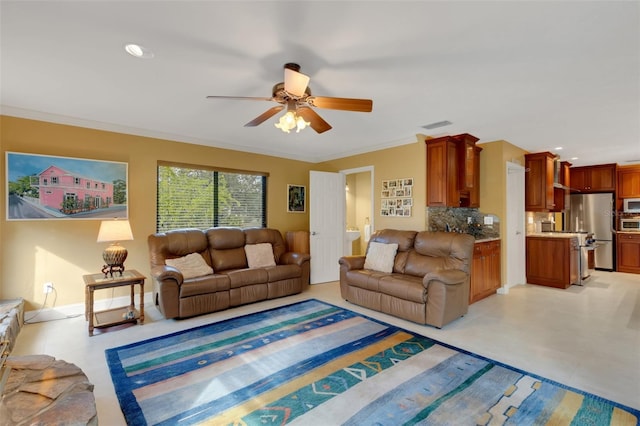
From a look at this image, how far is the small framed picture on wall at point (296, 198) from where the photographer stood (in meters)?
5.85

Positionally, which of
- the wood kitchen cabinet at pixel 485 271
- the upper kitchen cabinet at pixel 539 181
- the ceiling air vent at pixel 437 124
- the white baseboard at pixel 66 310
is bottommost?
the white baseboard at pixel 66 310

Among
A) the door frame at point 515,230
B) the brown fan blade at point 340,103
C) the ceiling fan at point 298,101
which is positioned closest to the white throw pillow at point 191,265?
the ceiling fan at point 298,101

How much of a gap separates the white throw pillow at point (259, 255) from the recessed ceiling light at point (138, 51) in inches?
116

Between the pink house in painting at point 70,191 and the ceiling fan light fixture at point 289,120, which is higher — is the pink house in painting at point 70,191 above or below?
below

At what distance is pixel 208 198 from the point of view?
492 cm

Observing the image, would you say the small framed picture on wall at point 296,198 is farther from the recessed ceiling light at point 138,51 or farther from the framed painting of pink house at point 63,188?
the recessed ceiling light at point 138,51

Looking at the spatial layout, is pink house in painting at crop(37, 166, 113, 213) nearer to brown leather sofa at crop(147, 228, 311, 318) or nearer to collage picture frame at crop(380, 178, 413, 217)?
brown leather sofa at crop(147, 228, 311, 318)

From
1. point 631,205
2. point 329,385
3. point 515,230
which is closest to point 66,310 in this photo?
point 329,385

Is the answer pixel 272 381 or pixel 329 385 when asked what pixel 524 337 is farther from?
pixel 272 381

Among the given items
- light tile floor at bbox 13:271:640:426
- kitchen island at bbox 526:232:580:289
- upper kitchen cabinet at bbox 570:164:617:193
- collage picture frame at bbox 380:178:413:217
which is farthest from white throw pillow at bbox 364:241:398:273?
upper kitchen cabinet at bbox 570:164:617:193

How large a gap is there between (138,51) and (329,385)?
114 inches

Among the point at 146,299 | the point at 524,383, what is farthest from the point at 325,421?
the point at 146,299

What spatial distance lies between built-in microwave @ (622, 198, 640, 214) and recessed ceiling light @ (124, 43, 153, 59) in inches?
360

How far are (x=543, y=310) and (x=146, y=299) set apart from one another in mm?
5484
